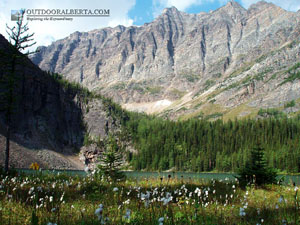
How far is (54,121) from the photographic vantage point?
139000 mm

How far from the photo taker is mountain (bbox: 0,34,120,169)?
324 ft

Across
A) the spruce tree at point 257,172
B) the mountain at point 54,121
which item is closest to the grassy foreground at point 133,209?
the spruce tree at point 257,172

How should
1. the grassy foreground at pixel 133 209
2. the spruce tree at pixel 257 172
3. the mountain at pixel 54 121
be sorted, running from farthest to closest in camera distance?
the mountain at pixel 54 121, the spruce tree at pixel 257 172, the grassy foreground at pixel 133 209

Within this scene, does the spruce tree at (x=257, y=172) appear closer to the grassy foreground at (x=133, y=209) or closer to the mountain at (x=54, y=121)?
the grassy foreground at (x=133, y=209)

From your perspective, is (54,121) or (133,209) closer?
(133,209)

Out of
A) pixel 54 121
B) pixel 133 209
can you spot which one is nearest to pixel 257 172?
pixel 133 209

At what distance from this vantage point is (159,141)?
15875 cm

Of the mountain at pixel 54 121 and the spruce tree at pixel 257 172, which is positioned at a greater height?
the mountain at pixel 54 121

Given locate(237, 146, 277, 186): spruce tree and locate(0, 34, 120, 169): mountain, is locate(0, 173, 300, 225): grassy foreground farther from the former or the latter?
locate(0, 34, 120, 169): mountain

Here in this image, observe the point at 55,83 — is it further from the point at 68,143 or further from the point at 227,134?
the point at 227,134

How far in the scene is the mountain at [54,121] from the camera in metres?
98.8

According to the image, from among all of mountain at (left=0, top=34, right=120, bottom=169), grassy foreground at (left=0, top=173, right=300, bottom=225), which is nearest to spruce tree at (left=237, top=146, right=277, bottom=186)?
grassy foreground at (left=0, top=173, right=300, bottom=225)

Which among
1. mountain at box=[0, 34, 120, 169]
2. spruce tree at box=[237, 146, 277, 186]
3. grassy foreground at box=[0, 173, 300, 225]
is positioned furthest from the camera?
mountain at box=[0, 34, 120, 169]

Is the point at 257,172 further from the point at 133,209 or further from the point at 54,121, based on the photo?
the point at 54,121
